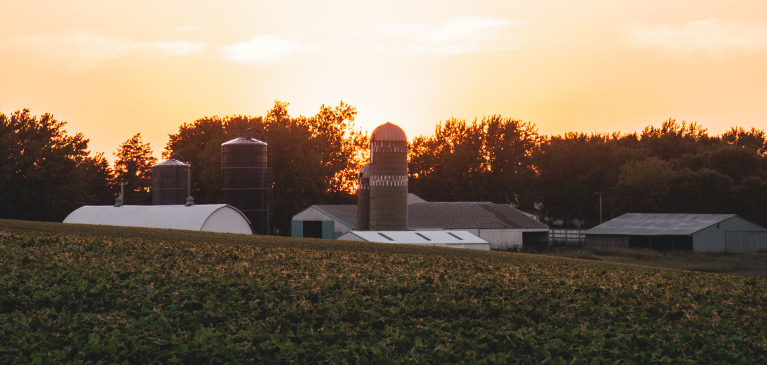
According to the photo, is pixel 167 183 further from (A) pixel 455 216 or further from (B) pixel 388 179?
(A) pixel 455 216

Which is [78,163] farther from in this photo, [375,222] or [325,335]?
[325,335]

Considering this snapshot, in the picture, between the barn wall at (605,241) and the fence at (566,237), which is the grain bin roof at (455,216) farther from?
the fence at (566,237)

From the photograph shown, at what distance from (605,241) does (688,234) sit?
8691 mm

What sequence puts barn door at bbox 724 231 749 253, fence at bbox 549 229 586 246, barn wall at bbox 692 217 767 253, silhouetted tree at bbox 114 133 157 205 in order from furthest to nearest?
silhouetted tree at bbox 114 133 157 205, fence at bbox 549 229 586 246, barn door at bbox 724 231 749 253, barn wall at bbox 692 217 767 253

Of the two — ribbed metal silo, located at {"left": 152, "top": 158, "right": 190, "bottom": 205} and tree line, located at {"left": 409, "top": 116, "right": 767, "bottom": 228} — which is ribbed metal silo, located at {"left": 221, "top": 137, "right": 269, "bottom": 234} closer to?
ribbed metal silo, located at {"left": 152, "top": 158, "right": 190, "bottom": 205}

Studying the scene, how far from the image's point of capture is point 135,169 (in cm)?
10331

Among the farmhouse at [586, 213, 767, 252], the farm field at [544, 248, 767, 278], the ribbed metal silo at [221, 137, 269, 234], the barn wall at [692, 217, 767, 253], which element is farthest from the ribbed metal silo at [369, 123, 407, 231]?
the barn wall at [692, 217, 767, 253]

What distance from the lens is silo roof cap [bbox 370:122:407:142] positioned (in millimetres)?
52750

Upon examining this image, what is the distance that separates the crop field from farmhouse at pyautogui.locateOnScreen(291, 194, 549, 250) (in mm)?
40783

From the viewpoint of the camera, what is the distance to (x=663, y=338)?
1269 centimetres

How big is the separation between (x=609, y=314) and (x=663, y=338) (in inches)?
86.4

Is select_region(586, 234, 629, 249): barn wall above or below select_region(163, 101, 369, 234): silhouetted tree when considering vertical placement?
below

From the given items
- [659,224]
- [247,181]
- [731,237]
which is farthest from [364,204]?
[731,237]

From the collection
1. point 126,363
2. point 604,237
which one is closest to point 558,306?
point 126,363
